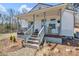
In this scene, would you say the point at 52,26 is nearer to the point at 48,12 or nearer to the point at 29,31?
the point at 48,12

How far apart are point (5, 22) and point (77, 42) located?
0.83 metres

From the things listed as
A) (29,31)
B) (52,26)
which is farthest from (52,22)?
(29,31)

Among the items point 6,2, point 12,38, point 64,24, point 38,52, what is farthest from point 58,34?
point 6,2

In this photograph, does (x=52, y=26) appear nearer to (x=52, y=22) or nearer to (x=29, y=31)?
(x=52, y=22)

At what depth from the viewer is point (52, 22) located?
Answer: 7.54 feet

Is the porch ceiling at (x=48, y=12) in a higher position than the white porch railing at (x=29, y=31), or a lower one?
higher

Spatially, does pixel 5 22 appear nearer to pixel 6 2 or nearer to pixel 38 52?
pixel 6 2

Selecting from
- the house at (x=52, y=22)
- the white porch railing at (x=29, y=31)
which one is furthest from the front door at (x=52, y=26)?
the white porch railing at (x=29, y=31)

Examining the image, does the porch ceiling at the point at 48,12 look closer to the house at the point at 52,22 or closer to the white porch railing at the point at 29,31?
the house at the point at 52,22

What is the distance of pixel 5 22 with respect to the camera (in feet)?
7.49

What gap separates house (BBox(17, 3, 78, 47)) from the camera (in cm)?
228

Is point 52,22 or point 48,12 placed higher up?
point 48,12

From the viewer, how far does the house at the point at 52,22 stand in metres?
2.28

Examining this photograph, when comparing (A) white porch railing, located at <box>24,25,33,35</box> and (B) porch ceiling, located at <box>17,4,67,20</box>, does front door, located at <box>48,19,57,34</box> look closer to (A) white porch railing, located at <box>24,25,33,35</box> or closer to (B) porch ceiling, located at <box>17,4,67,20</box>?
(B) porch ceiling, located at <box>17,4,67,20</box>
